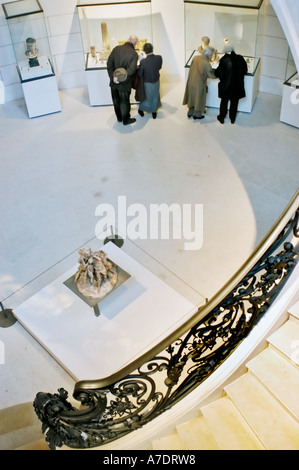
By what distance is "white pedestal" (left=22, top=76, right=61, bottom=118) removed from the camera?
9867mm

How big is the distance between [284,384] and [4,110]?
8.26 metres

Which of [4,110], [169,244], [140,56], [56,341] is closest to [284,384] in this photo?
[56,341]

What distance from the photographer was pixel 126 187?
8.23 m

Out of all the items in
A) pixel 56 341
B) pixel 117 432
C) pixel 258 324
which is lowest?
pixel 56 341

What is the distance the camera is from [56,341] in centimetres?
601

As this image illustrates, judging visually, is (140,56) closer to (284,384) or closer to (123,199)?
(123,199)

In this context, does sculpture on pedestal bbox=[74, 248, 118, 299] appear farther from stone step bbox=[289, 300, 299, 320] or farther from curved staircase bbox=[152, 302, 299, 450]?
stone step bbox=[289, 300, 299, 320]

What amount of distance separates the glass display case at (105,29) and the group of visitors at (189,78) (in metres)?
0.81

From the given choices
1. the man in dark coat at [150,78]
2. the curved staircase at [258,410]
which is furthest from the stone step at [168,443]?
the man in dark coat at [150,78]

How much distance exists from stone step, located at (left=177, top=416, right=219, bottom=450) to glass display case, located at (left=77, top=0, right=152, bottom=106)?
23.8 feet

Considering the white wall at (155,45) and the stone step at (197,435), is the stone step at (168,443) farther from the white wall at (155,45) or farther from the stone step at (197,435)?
the white wall at (155,45)

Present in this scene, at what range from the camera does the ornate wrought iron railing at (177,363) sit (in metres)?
3.75

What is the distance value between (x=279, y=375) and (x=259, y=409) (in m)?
0.32

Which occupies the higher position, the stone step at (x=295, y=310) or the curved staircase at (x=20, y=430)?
the stone step at (x=295, y=310)
